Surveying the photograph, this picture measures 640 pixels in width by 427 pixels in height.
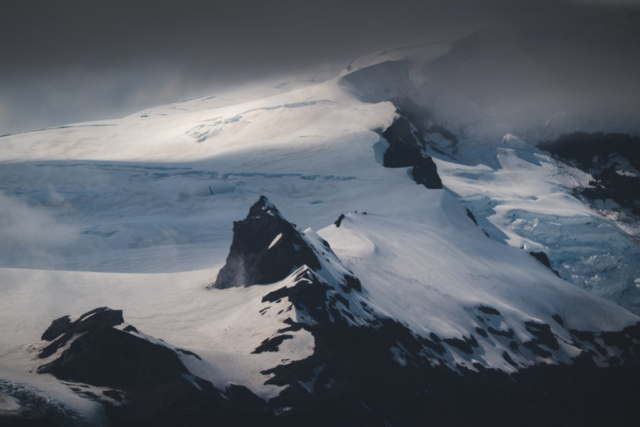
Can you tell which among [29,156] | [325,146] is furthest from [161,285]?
[29,156]

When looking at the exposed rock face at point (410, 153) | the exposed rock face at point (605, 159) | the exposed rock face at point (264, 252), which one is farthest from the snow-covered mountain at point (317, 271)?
the exposed rock face at point (410, 153)

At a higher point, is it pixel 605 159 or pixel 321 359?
pixel 321 359

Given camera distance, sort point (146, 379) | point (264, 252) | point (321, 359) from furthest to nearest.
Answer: point (264, 252) → point (321, 359) → point (146, 379)

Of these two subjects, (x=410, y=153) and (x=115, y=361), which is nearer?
(x=115, y=361)

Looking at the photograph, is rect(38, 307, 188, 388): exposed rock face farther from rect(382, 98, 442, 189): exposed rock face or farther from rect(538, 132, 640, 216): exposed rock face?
rect(538, 132, 640, 216): exposed rock face

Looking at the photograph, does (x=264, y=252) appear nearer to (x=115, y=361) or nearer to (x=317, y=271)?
(x=317, y=271)

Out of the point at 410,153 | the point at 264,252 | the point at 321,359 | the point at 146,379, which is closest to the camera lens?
the point at 146,379

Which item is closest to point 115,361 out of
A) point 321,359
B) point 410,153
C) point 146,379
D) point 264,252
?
point 146,379
